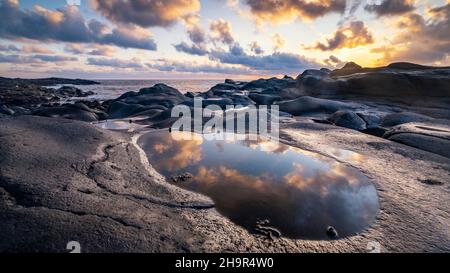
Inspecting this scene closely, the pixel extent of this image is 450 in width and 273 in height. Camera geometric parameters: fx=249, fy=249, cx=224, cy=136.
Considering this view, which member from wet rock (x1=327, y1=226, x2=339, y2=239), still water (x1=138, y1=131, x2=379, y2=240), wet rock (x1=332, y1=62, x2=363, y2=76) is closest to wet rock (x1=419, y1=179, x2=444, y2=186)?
still water (x1=138, y1=131, x2=379, y2=240)

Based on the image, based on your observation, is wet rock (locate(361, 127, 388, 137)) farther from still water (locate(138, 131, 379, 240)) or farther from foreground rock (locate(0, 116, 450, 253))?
foreground rock (locate(0, 116, 450, 253))

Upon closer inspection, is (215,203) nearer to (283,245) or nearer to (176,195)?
(176,195)

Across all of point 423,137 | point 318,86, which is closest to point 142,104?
point 423,137

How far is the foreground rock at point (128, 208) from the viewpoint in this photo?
2.92 meters

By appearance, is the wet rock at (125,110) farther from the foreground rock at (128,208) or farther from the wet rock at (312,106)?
the wet rock at (312,106)

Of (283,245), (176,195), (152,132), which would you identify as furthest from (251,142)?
(283,245)

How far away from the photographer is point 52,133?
20.5ft

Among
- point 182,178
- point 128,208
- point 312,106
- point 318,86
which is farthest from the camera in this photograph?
point 318,86

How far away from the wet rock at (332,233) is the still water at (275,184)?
5 centimetres

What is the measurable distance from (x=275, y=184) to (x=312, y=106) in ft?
48.3

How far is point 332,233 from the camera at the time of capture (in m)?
3.44

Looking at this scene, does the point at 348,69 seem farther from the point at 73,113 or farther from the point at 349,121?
the point at 73,113
